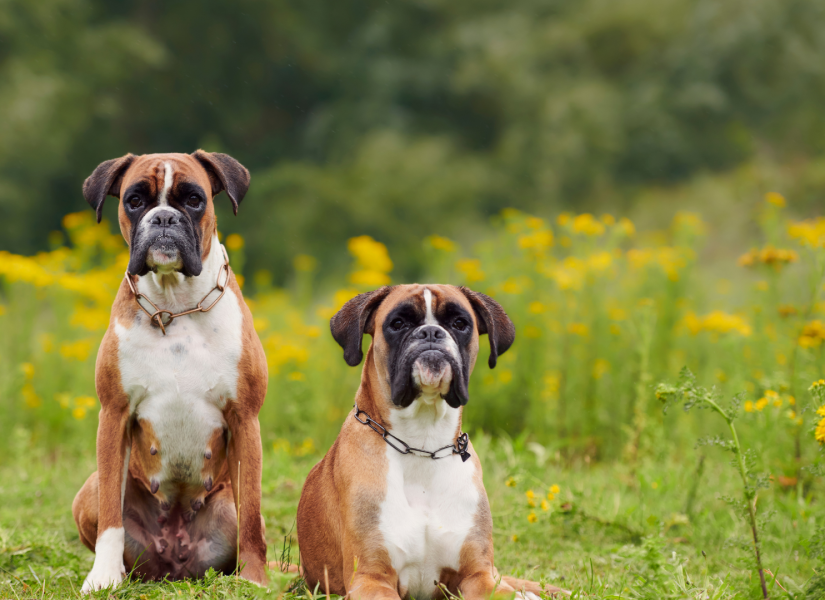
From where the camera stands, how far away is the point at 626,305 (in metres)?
7.17

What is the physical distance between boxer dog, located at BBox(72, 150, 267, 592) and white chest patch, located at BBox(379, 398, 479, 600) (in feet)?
2.46

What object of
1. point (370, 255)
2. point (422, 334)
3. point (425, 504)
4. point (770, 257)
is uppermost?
point (770, 257)

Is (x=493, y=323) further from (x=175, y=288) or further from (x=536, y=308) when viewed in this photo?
(x=536, y=308)

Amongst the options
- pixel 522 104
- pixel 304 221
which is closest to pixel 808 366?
pixel 304 221

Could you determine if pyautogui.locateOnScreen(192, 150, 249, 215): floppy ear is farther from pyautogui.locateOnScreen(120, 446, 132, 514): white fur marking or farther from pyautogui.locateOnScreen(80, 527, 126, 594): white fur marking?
pyautogui.locateOnScreen(80, 527, 126, 594): white fur marking

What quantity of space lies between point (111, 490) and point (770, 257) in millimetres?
4378

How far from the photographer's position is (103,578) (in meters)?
3.41

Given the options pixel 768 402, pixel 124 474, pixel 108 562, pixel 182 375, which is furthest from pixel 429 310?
pixel 768 402

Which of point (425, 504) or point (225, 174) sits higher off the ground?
point (225, 174)

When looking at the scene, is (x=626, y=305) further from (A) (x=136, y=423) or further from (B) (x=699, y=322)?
(A) (x=136, y=423)

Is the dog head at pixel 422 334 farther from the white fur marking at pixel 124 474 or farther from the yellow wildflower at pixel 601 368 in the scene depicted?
the yellow wildflower at pixel 601 368

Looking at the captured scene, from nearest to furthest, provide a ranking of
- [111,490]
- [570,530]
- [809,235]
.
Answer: [111,490] < [570,530] < [809,235]

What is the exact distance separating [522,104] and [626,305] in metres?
14.8

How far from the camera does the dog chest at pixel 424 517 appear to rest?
10.3 feet
